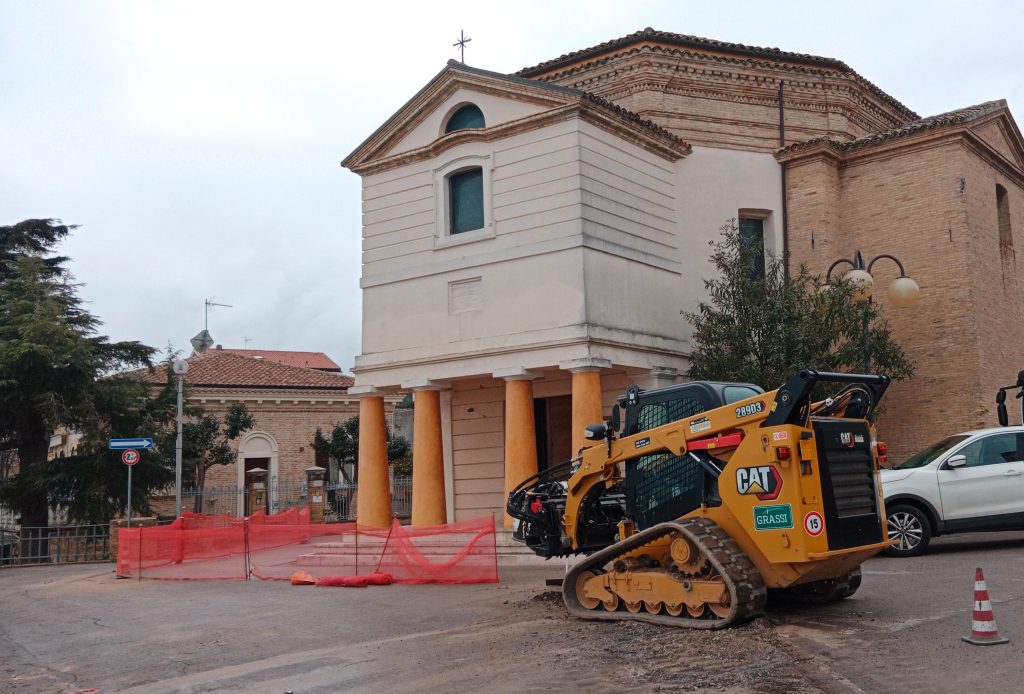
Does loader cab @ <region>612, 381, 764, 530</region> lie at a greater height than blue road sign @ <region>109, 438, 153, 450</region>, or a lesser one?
lesser

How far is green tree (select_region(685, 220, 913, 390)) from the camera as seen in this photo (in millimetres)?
17156

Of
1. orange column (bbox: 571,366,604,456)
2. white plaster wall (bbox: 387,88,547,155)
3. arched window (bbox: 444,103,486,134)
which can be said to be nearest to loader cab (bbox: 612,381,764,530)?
orange column (bbox: 571,366,604,456)

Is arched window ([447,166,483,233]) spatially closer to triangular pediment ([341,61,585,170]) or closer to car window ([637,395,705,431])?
triangular pediment ([341,61,585,170])

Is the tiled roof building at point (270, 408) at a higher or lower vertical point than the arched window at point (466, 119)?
lower

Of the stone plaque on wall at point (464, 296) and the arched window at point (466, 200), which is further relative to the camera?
the arched window at point (466, 200)

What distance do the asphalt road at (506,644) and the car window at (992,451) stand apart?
1.24 metres

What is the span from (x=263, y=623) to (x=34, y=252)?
26.5 meters

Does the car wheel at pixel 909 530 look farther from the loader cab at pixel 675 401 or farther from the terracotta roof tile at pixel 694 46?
the terracotta roof tile at pixel 694 46

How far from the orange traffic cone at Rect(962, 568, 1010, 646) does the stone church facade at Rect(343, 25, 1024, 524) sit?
9.78m

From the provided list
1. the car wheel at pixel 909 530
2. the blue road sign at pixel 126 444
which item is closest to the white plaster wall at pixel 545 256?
the blue road sign at pixel 126 444

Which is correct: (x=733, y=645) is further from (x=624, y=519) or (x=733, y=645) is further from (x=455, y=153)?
(x=455, y=153)

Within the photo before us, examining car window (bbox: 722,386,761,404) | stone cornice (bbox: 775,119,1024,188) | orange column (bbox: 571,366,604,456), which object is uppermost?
stone cornice (bbox: 775,119,1024,188)

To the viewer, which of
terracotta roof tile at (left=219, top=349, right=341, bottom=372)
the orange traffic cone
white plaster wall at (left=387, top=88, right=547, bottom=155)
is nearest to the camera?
the orange traffic cone

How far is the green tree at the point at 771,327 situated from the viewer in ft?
56.3
